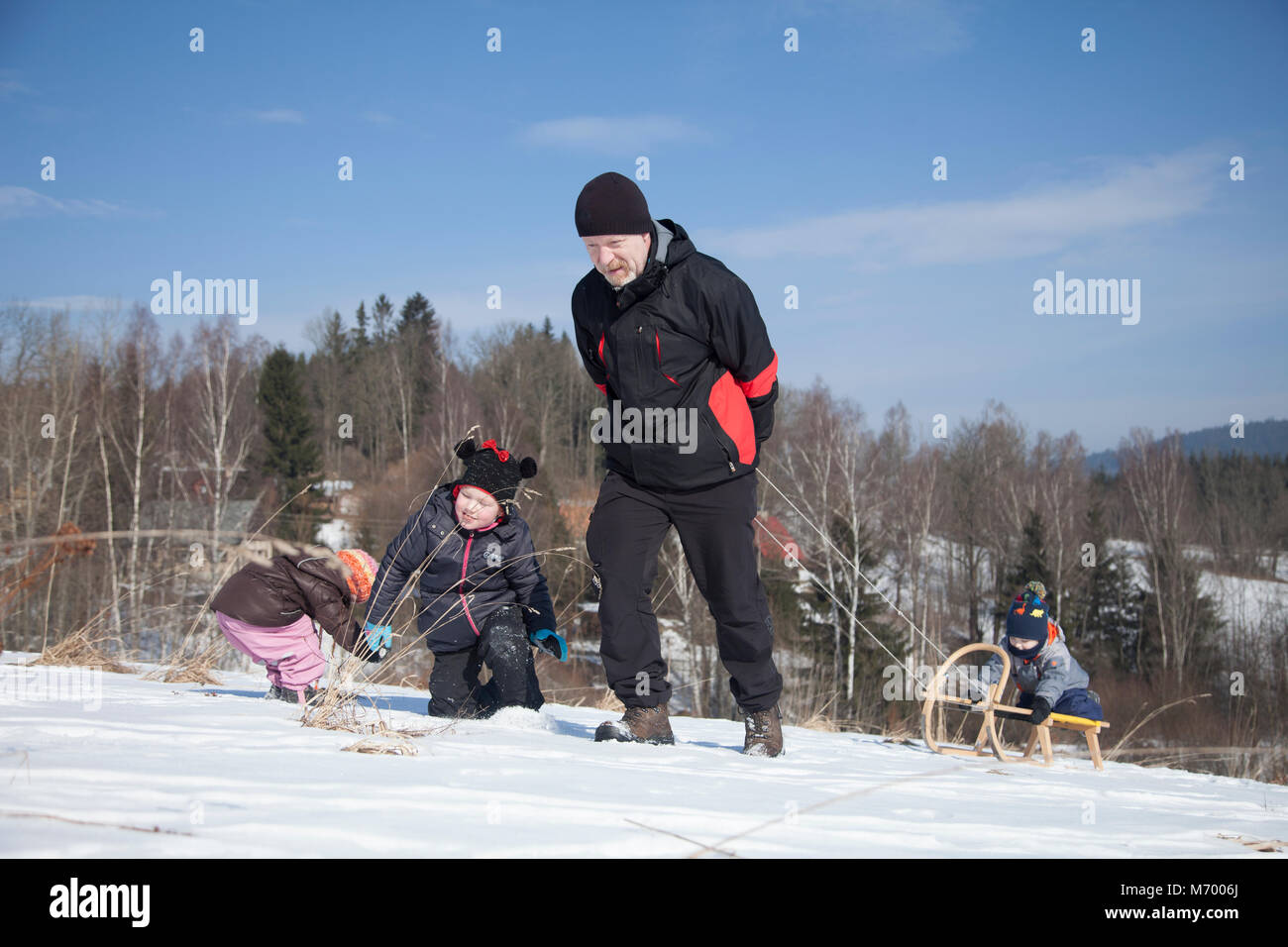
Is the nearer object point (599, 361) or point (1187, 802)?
point (1187, 802)

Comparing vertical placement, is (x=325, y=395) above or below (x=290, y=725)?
above

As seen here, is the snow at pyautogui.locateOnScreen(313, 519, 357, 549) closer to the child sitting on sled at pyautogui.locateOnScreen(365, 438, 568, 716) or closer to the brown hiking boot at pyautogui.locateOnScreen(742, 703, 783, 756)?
the child sitting on sled at pyautogui.locateOnScreen(365, 438, 568, 716)

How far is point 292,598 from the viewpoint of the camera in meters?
4.62

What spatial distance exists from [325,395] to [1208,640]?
44507 mm

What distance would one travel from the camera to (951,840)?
5.88 feet

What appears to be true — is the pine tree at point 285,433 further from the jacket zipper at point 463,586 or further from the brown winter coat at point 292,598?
the jacket zipper at point 463,586

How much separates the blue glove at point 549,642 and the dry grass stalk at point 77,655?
8.41 ft

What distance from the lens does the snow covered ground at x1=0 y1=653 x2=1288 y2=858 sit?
1.44 meters

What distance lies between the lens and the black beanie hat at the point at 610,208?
3197mm

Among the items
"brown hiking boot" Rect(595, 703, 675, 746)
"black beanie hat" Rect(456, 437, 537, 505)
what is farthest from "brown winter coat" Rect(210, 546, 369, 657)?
"brown hiking boot" Rect(595, 703, 675, 746)

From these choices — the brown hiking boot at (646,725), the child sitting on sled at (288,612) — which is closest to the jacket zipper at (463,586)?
the child sitting on sled at (288,612)

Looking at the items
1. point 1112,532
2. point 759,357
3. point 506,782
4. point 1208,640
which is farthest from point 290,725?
point 1112,532

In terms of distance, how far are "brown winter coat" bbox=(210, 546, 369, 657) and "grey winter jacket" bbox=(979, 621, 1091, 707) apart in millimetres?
3994
